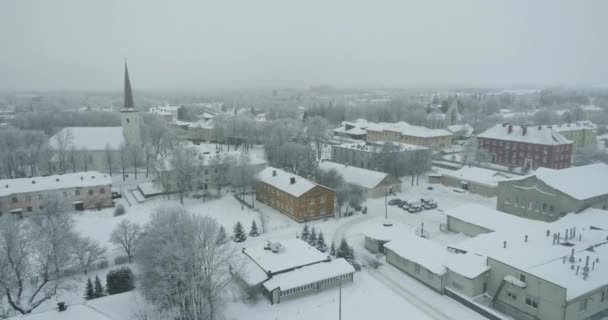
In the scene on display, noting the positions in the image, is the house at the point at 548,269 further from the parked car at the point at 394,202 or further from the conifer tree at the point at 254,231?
the conifer tree at the point at 254,231

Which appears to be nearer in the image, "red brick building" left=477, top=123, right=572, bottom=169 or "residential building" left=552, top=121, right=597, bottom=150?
"red brick building" left=477, top=123, right=572, bottom=169

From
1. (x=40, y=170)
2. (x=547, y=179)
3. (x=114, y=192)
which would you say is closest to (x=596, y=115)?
(x=547, y=179)

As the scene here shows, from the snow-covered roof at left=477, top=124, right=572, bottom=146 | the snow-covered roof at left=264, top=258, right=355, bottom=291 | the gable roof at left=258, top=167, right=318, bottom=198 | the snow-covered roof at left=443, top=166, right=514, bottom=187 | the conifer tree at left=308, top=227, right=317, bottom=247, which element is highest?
the snow-covered roof at left=477, top=124, right=572, bottom=146

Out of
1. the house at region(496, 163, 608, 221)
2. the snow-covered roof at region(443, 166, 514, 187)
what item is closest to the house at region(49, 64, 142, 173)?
the snow-covered roof at region(443, 166, 514, 187)

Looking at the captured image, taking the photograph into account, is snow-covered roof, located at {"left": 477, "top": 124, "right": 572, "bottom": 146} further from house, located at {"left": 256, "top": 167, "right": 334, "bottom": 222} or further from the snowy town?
house, located at {"left": 256, "top": 167, "right": 334, "bottom": 222}

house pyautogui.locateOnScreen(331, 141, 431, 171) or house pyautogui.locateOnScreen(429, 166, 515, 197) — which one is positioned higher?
house pyautogui.locateOnScreen(331, 141, 431, 171)

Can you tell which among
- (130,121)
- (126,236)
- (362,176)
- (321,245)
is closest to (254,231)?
(321,245)
